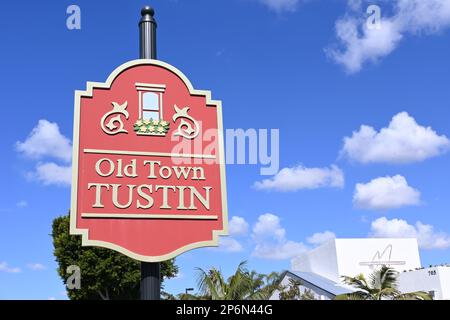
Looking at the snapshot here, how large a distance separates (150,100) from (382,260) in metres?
43.4

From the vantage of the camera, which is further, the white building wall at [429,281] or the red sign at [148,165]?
the white building wall at [429,281]

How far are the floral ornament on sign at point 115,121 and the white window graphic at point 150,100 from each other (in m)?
0.25

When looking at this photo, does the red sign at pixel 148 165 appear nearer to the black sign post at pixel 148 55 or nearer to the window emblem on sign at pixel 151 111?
the window emblem on sign at pixel 151 111

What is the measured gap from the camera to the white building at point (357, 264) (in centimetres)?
4119

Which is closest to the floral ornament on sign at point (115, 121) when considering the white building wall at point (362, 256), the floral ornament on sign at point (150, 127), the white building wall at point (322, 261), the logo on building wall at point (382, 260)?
the floral ornament on sign at point (150, 127)

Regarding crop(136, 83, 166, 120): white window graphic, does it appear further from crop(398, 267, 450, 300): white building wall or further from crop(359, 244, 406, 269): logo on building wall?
crop(359, 244, 406, 269): logo on building wall

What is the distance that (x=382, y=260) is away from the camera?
4691 centimetres

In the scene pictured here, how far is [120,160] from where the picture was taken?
22.8ft

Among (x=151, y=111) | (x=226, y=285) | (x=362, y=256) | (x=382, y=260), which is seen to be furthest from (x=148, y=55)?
(x=382, y=260)

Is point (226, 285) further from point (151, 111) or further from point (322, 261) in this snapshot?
point (322, 261)

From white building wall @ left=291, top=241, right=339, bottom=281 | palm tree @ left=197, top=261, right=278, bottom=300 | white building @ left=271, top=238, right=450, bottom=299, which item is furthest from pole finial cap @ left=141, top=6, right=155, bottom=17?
white building wall @ left=291, top=241, right=339, bottom=281

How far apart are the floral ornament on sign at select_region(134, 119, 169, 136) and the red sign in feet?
0.04

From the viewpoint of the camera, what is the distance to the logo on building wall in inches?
1821
